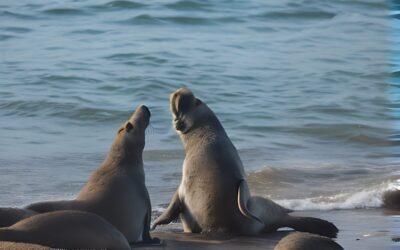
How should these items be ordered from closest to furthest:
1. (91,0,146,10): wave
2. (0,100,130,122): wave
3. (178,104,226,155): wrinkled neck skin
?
(178,104,226,155): wrinkled neck skin → (0,100,130,122): wave → (91,0,146,10): wave

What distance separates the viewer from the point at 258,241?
6.68 m

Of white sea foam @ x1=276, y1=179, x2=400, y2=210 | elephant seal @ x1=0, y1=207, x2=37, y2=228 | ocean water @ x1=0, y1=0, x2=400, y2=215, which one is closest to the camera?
elephant seal @ x1=0, y1=207, x2=37, y2=228

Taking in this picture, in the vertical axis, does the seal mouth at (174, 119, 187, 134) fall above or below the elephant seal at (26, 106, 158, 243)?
above

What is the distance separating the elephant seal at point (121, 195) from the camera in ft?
20.9

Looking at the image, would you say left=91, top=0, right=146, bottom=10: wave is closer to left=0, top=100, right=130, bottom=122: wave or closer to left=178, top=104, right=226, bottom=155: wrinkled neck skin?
left=0, top=100, right=130, bottom=122: wave

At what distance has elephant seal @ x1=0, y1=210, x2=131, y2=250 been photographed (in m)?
5.11

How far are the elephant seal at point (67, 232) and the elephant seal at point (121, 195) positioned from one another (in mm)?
805

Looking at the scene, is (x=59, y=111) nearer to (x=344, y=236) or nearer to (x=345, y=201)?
(x=345, y=201)

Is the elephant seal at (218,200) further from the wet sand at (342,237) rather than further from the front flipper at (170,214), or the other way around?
the wet sand at (342,237)

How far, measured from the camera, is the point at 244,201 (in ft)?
22.7

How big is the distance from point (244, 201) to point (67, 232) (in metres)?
1.91

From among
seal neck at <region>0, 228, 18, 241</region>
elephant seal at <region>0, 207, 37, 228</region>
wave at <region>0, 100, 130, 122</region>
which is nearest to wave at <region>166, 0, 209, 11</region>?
wave at <region>0, 100, 130, 122</region>

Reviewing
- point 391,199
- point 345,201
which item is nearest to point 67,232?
point 345,201

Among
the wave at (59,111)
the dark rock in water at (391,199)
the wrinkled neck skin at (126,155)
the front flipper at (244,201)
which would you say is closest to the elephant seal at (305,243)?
the front flipper at (244,201)
